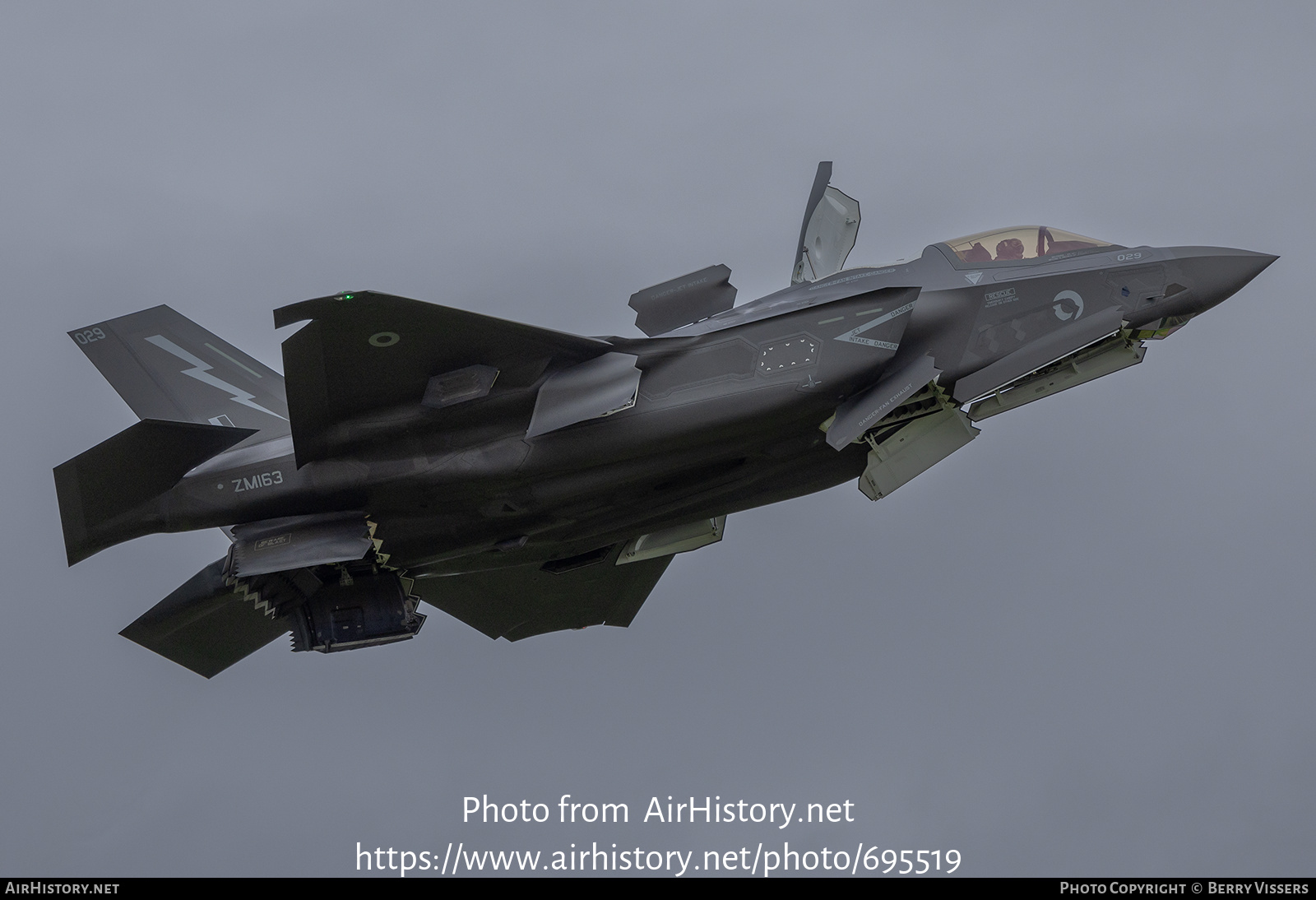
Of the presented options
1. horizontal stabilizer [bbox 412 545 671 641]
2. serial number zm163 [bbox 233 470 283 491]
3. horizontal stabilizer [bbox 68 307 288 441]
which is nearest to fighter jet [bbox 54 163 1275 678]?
serial number zm163 [bbox 233 470 283 491]

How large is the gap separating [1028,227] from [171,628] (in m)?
12.5

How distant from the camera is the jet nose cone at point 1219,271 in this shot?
736 inches

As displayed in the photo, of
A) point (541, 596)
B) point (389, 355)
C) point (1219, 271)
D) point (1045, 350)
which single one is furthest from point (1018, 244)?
point (541, 596)

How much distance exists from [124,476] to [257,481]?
159 centimetres

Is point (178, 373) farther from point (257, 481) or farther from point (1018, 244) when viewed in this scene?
point (1018, 244)

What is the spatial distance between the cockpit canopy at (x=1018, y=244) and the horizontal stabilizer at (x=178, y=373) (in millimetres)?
9539

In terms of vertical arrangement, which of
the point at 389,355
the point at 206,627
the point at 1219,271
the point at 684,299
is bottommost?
the point at 206,627

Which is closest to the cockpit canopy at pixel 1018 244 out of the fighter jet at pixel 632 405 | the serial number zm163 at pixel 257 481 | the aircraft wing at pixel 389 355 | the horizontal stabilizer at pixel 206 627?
the fighter jet at pixel 632 405

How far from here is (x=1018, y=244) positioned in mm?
19578

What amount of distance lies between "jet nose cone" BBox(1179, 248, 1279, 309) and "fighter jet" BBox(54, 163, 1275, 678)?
27 mm

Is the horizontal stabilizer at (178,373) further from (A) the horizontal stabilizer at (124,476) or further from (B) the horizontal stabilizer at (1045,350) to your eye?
(B) the horizontal stabilizer at (1045,350)

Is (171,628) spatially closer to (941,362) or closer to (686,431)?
(686,431)

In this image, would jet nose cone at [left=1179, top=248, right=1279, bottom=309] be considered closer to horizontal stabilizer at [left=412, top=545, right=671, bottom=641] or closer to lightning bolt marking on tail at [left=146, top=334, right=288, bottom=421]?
horizontal stabilizer at [left=412, top=545, right=671, bottom=641]

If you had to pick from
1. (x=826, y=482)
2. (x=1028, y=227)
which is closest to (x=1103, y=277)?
(x=1028, y=227)
